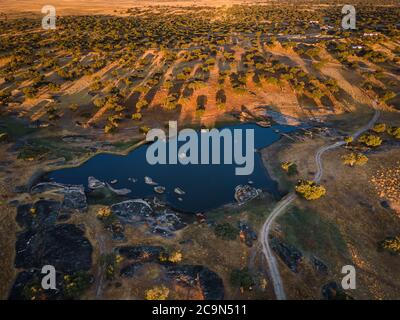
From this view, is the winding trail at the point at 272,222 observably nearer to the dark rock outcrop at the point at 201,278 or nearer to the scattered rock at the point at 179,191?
the dark rock outcrop at the point at 201,278

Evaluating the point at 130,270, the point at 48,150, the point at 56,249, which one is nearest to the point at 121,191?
the point at 56,249

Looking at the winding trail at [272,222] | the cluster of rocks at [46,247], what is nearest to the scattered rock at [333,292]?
the winding trail at [272,222]

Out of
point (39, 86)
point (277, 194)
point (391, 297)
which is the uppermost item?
point (39, 86)

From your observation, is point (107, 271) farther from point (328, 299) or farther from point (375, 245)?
point (375, 245)

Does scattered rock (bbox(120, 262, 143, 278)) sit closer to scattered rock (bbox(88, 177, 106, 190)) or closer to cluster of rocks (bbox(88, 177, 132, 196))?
cluster of rocks (bbox(88, 177, 132, 196))

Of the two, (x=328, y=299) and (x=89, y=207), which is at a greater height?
(x=89, y=207)

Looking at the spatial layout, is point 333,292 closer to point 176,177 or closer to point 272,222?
point 272,222
